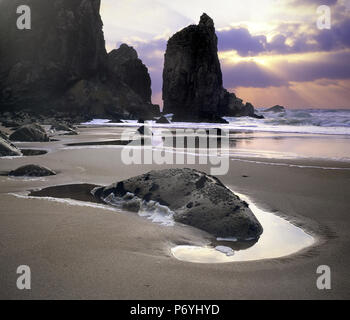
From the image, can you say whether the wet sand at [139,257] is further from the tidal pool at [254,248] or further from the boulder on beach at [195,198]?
the boulder on beach at [195,198]

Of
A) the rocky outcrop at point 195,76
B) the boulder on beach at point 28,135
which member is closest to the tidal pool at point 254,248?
the boulder on beach at point 28,135

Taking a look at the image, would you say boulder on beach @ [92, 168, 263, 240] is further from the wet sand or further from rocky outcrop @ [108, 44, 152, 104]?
rocky outcrop @ [108, 44, 152, 104]

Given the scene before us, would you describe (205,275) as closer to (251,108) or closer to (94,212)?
(94,212)

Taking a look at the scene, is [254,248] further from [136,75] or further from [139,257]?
[136,75]

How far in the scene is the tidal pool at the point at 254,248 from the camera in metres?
3.09

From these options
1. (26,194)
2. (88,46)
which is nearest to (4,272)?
(26,194)

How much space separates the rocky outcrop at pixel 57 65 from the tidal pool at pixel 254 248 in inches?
2321

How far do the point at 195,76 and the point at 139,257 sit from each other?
75.1 metres

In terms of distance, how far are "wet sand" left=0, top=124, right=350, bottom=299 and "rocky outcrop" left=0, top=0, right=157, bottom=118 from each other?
190 feet

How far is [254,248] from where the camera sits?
3.38 meters

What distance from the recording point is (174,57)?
7925 centimetres

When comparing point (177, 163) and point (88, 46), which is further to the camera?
point (88, 46)

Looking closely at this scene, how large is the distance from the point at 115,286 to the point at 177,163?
6.45 metres

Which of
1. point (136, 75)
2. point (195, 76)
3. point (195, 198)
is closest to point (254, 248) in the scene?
point (195, 198)
